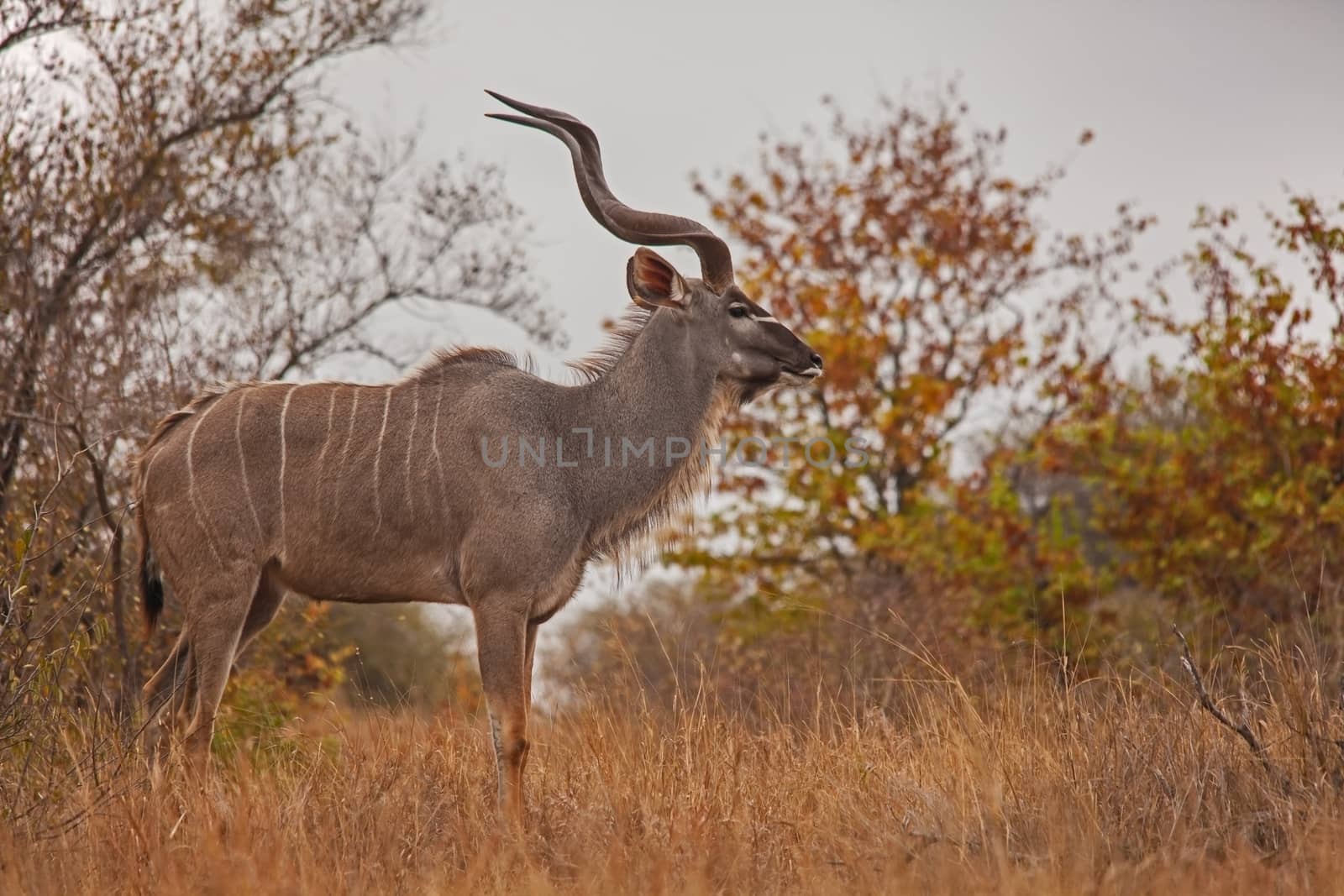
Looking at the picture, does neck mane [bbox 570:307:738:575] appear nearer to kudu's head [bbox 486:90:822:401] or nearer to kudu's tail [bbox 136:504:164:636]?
kudu's head [bbox 486:90:822:401]

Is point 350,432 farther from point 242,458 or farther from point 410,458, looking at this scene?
point 242,458

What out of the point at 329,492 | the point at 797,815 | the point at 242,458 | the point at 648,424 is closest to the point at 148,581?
the point at 242,458

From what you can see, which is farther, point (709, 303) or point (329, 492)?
point (709, 303)

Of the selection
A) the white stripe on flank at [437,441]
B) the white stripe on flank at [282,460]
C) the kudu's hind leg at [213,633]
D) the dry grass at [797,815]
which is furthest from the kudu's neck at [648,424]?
the kudu's hind leg at [213,633]

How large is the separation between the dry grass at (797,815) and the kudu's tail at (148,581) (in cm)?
79

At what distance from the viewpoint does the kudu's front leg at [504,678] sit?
5.71m

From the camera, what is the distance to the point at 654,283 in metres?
6.62

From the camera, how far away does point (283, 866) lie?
444 cm

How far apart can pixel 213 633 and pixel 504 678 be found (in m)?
1.16

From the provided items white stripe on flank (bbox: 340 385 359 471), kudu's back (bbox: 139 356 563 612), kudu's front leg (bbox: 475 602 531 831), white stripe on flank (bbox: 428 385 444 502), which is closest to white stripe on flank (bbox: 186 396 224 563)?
kudu's back (bbox: 139 356 563 612)

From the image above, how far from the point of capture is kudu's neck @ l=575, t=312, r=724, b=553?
6383mm

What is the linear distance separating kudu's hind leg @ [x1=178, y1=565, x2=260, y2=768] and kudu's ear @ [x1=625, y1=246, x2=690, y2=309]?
2019 millimetres

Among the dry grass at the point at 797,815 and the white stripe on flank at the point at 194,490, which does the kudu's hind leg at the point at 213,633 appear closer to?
the white stripe on flank at the point at 194,490

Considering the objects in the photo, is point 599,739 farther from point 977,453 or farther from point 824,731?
point 977,453
